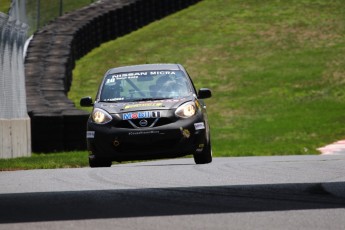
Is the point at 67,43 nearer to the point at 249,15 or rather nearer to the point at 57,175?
the point at 249,15

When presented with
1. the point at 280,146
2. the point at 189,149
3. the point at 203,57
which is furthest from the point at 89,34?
the point at 189,149

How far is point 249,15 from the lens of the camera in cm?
4622

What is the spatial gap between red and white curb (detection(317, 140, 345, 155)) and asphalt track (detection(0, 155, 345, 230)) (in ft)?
22.7

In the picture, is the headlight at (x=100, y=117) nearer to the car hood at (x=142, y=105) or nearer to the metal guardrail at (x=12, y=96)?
the car hood at (x=142, y=105)

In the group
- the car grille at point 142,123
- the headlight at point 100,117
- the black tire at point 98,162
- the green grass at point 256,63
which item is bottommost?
the green grass at point 256,63

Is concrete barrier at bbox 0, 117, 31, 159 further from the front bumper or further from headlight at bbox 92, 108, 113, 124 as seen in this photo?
the front bumper

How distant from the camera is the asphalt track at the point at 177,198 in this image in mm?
9667

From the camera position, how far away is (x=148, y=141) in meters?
13.7

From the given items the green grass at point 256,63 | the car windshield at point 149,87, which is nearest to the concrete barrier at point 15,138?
the green grass at point 256,63

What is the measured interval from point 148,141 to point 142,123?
0.85 feet

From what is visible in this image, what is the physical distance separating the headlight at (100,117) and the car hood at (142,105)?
69 millimetres

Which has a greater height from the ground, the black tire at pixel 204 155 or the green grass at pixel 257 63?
the black tire at pixel 204 155

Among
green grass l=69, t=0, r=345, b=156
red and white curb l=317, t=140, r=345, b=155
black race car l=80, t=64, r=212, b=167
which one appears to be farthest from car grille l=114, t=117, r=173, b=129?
red and white curb l=317, t=140, r=345, b=155

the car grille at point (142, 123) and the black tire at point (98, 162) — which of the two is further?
the black tire at point (98, 162)
